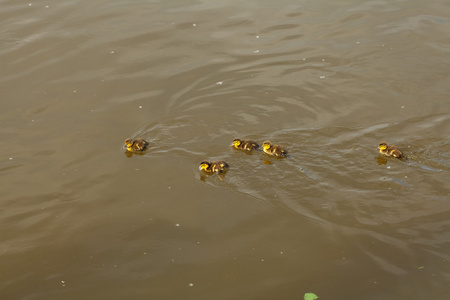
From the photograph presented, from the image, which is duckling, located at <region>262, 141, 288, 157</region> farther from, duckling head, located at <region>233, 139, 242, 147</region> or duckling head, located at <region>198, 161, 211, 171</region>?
duckling head, located at <region>198, 161, 211, 171</region>

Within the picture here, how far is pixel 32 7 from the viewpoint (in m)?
10.8

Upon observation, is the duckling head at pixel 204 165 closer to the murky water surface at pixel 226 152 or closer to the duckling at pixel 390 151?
the murky water surface at pixel 226 152

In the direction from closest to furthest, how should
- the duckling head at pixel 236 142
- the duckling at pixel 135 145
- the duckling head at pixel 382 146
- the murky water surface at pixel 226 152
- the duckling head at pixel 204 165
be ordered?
the murky water surface at pixel 226 152
the duckling head at pixel 204 165
the duckling head at pixel 382 146
the duckling head at pixel 236 142
the duckling at pixel 135 145

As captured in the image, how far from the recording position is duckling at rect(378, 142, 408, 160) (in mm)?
6367

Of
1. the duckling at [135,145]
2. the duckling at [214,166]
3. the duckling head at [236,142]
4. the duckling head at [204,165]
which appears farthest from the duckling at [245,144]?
the duckling at [135,145]

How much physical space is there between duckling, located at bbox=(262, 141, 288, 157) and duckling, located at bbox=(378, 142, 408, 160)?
110 cm

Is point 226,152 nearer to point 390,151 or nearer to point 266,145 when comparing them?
point 266,145

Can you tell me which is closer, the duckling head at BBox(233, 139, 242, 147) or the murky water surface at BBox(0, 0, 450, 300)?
the murky water surface at BBox(0, 0, 450, 300)

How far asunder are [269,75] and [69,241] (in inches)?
165

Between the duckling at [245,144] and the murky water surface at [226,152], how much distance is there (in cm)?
9

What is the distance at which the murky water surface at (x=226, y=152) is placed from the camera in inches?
206

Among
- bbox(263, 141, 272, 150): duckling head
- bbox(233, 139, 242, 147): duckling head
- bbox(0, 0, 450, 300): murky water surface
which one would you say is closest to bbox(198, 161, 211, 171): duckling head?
bbox(0, 0, 450, 300): murky water surface

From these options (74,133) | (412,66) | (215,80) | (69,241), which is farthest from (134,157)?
(412,66)

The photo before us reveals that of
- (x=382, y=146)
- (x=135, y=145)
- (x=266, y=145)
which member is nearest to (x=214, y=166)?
(x=266, y=145)
